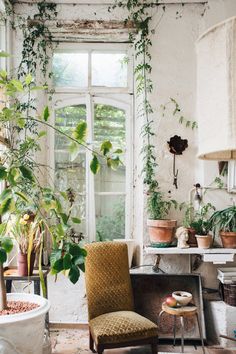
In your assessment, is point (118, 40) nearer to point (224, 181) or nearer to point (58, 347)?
point (224, 181)

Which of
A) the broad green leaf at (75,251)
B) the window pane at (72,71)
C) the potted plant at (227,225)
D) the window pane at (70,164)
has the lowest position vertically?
the potted plant at (227,225)

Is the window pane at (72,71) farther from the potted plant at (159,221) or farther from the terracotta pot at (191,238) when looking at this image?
the terracotta pot at (191,238)

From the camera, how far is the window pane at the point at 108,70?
4.08 meters

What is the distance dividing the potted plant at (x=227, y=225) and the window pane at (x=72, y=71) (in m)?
1.94

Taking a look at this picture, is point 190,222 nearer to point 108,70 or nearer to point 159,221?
point 159,221

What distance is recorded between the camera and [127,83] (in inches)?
160

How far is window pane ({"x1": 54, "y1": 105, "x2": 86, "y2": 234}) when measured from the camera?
406 cm

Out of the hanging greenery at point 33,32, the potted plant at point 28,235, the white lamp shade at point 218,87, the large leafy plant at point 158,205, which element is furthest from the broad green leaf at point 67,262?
the hanging greenery at point 33,32

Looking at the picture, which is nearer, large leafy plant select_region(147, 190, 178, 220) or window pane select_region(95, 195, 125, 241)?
large leafy plant select_region(147, 190, 178, 220)

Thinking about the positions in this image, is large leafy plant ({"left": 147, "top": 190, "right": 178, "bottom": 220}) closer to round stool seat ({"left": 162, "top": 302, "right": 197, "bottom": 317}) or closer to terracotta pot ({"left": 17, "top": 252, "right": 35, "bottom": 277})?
round stool seat ({"left": 162, "top": 302, "right": 197, "bottom": 317})

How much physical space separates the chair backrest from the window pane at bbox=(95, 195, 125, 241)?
68 cm

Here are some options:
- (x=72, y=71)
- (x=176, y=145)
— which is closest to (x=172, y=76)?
(x=176, y=145)

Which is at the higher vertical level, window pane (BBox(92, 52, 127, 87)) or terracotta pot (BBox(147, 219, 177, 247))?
window pane (BBox(92, 52, 127, 87))

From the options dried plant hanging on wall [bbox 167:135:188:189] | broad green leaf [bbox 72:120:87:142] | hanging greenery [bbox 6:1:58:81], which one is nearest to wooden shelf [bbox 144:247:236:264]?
dried plant hanging on wall [bbox 167:135:188:189]
